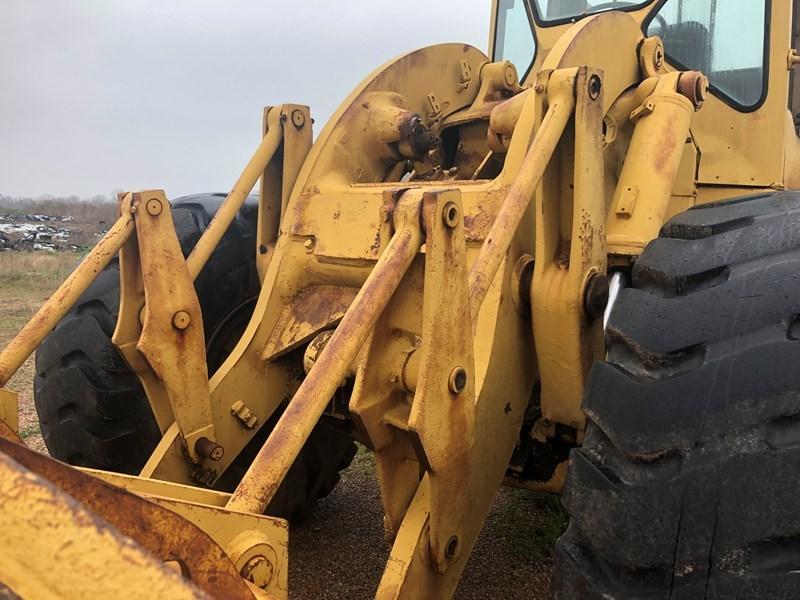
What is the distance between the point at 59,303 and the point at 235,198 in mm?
895

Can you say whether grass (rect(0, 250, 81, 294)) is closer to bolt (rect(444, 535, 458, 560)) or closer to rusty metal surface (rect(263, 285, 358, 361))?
rusty metal surface (rect(263, 285, 358, 361))

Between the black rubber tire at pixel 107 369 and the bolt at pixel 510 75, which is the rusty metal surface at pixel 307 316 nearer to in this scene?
the black rubber tire at pixel 107 369

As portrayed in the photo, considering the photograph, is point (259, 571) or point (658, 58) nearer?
point (259, 571)

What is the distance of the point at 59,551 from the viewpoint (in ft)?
2.99

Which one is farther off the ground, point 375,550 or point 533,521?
point 375,550

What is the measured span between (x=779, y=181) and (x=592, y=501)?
238 cm

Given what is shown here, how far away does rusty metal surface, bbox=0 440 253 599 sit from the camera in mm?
1153

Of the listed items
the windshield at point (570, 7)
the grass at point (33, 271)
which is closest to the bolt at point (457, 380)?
the windshield at point (570, 7)

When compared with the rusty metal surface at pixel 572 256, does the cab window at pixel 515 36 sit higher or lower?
higher

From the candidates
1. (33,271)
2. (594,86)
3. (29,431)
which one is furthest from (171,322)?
(33,271)

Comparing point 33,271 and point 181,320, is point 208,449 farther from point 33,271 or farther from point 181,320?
point 33,271

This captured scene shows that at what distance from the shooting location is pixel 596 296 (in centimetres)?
216

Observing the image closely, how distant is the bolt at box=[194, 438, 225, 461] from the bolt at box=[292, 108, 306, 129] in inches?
53.5

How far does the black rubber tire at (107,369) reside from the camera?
3.08 m
